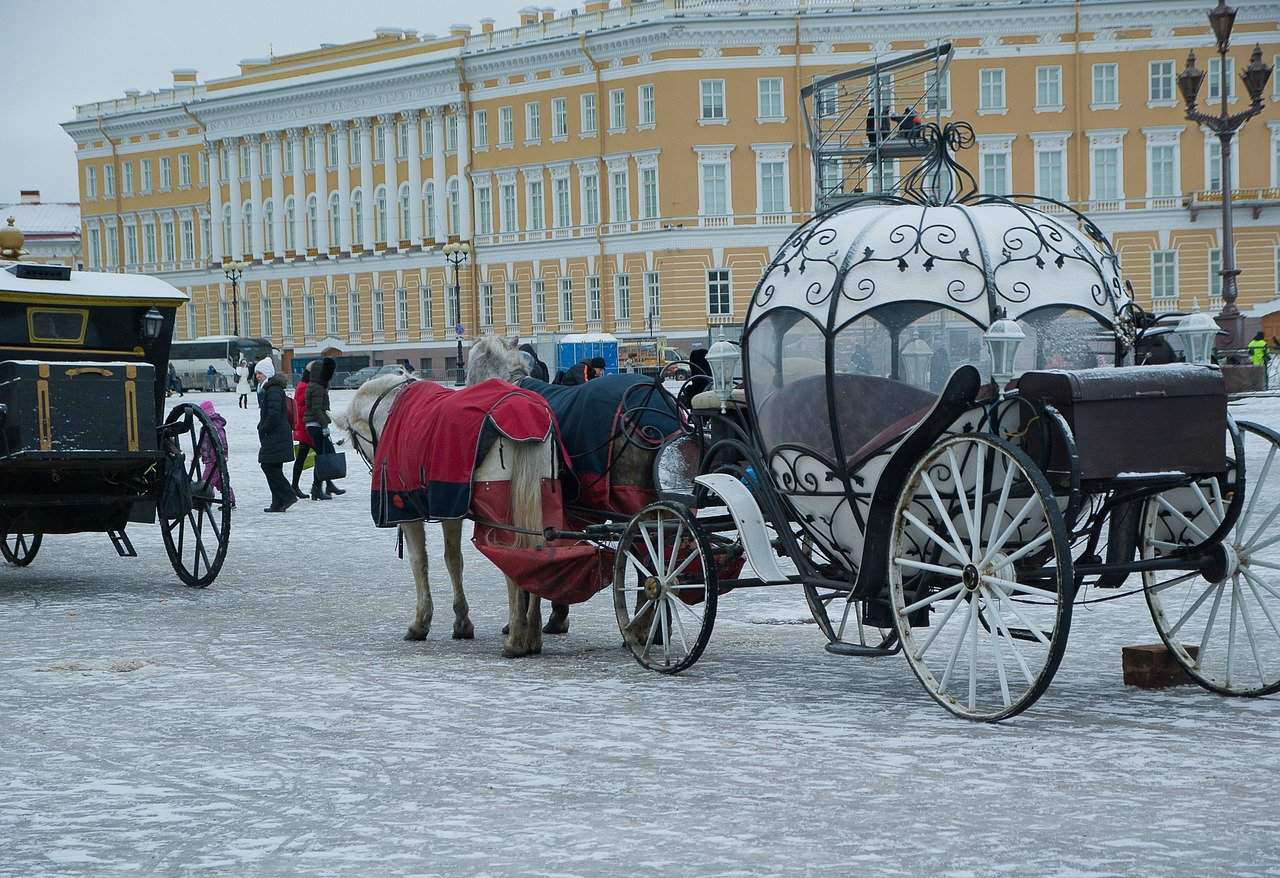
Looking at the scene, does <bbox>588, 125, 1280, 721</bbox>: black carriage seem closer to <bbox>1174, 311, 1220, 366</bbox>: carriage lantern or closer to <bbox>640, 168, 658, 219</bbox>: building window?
<bbox>1174, 311, 1220, 366</bbox>: carriage lantern

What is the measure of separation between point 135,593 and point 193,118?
67.5 m

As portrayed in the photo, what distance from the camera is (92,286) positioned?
39.5 feet

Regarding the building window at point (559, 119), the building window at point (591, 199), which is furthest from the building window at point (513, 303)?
the building window at point (559, 119)

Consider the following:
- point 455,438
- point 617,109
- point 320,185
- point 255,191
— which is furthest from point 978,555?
point 255,191

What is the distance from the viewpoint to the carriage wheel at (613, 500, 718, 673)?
770cm

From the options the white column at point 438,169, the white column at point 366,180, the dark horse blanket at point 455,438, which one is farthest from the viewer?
the white column at point 366,180

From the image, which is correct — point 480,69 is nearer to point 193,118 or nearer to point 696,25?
point 696,25

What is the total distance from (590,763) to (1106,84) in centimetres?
5544

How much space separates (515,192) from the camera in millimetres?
65625

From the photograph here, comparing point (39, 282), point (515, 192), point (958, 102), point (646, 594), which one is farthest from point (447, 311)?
point (646, 594)

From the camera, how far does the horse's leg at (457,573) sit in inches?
362

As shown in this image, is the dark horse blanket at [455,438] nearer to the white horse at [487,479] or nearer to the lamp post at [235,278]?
the white horse at [487,479]

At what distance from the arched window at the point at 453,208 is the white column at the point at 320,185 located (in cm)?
665

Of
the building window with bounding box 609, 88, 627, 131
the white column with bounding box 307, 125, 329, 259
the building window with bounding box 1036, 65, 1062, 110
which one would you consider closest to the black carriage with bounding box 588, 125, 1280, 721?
the building window with bounding box 1036, 65, 1062, 110
